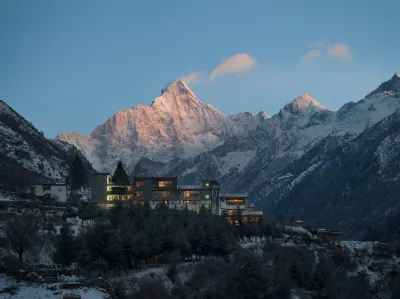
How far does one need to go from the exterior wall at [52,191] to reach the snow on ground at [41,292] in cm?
5904

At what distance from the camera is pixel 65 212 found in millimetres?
103375

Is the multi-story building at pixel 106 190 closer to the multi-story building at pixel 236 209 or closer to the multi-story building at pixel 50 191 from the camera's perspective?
the multi-story building at pixel 50 191

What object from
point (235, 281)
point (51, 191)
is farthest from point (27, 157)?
point (235, 281)

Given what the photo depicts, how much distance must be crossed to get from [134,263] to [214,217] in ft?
114

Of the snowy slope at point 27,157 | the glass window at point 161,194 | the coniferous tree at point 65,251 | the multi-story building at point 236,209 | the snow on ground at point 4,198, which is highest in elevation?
the snowy slope at point 27,157

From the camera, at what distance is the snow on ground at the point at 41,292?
56.2m

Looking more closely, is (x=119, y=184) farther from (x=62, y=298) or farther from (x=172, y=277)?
(x=62, y=298)

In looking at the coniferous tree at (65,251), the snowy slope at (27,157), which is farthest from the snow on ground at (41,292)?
the snowy slope at (27,157)

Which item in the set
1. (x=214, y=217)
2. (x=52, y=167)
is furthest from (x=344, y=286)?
(x=52, y=167)

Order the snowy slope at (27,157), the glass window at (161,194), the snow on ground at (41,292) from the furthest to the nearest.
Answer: the snowy slope at (27,157), the glass window at (161,194), the snow on ground at (41,292)

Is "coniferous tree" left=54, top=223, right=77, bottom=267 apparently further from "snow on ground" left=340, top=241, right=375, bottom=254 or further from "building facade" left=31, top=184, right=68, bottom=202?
"snow on ground" left=340, top=241, right=375, bottom=254

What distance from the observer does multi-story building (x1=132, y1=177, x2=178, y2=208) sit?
136 meters

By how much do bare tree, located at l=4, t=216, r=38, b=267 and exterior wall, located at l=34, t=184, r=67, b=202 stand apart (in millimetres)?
39307

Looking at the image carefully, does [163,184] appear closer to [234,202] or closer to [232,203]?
[232,203]
